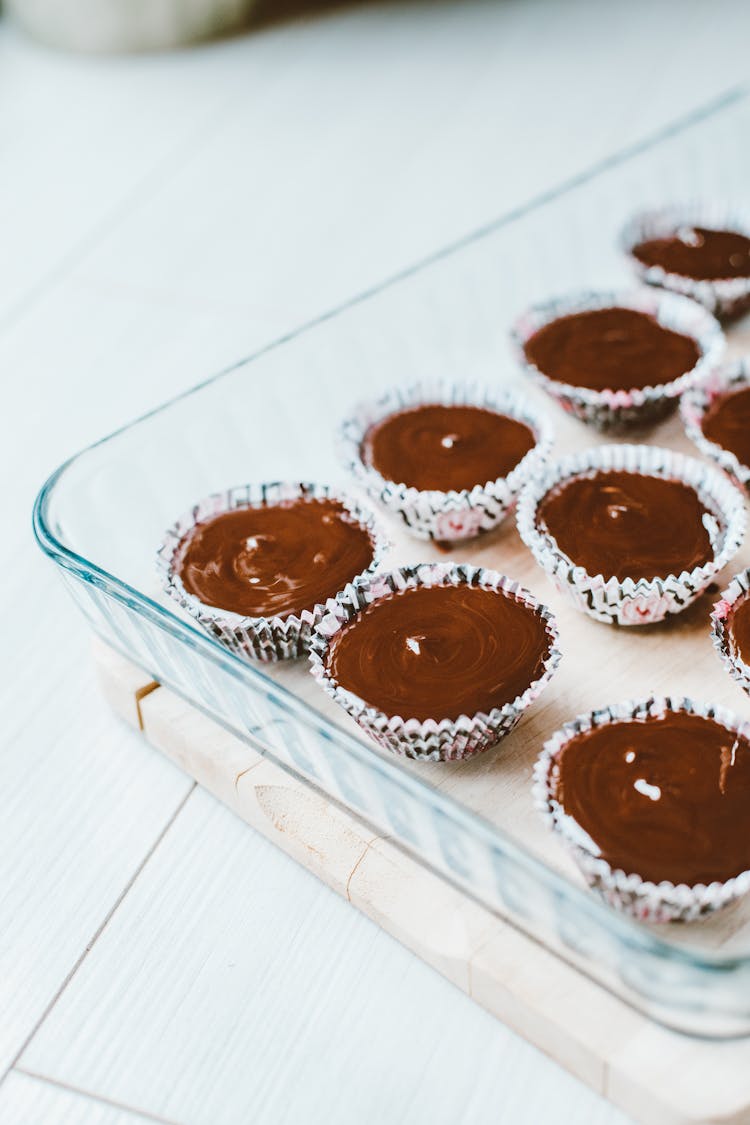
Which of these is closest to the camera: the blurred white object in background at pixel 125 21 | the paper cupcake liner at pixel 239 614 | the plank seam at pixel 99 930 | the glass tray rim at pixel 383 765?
the glass tray rim at pixel 383 765

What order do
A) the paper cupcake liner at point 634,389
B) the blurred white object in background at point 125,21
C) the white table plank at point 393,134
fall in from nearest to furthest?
1. the paper cupcake liner at point 634,389
2. the white table plank at point 393,134
3. the blurred white object in background at point 125,21

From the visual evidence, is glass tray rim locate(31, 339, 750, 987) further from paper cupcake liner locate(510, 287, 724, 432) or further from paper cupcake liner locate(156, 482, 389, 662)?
paper cupcake liner locate(510, 287, 724, 432)

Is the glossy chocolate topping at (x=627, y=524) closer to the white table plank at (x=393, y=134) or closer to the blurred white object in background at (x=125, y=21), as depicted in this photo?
the white table plank at (x=393, y=134)

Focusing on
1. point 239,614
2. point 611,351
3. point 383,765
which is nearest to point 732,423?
point 611,351

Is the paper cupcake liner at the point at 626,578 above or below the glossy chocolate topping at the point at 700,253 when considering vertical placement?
below

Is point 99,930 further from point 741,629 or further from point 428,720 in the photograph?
point 741,629

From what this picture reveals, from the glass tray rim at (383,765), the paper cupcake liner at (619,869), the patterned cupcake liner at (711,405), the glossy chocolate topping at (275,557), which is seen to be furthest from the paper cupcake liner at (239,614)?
the patterned cupcake liner at (711,405)

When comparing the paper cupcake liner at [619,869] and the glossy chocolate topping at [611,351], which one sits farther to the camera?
the glossy chocolate topping at [611,351]
